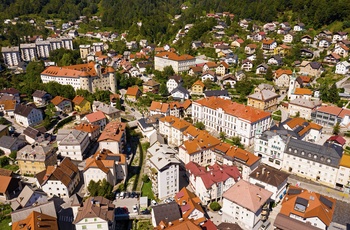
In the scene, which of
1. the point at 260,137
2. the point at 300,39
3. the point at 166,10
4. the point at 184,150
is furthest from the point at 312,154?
the point at 166,10

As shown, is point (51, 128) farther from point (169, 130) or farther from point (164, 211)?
point (164, 211)

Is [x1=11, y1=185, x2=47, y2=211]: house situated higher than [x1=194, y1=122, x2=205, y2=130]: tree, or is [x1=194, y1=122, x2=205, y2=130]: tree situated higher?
[x1=194, y1=122, x2=205, y2=130]: tree

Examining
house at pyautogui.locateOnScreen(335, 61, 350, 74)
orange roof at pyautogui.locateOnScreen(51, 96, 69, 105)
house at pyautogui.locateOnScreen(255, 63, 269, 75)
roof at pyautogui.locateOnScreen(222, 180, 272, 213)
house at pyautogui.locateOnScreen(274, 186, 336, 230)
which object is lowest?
house at pyautogui.locateOnScreen(274, 186, 336, 230)

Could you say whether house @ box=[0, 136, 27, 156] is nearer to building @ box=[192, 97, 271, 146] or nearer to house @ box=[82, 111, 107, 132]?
house @ box=[82, 111, 107, 132]

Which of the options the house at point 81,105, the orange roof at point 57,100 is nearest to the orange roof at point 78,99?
the house at point 81,105

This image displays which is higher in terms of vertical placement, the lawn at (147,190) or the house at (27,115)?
the house at (27,115)

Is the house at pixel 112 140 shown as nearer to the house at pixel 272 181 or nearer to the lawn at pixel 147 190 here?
the lawn at pixel 147 190

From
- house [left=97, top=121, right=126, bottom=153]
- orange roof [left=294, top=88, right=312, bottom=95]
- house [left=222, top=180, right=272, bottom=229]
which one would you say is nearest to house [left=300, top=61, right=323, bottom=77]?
orange roof [left=294, top=88, right=312, bottom=95]
